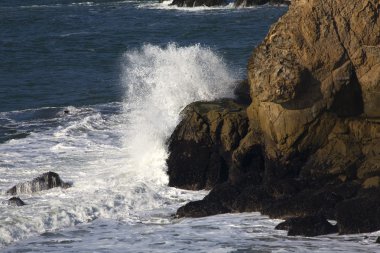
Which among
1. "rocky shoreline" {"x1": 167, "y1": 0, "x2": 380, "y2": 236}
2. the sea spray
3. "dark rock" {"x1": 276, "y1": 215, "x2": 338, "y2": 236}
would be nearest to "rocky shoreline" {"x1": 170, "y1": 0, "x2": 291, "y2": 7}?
the sea spray

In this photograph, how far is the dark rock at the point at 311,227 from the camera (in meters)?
14.3

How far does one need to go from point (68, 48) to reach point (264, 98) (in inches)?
873

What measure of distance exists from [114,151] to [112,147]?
1.27ft

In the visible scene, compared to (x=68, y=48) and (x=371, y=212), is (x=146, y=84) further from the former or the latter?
(x=68, y=48)

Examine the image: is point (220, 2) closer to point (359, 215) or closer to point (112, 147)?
point (112, 147)

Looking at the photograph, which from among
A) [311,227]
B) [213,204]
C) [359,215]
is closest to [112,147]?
[213,204]

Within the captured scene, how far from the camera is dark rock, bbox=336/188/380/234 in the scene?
14.2m

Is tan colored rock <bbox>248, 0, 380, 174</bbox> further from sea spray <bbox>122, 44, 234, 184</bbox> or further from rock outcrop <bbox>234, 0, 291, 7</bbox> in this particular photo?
rock outcrop <bbox>234, 0, 291, 7</bbox>

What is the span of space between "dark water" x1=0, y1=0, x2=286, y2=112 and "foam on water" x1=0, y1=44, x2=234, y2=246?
347cm

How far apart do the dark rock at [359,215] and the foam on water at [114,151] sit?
9.60ft

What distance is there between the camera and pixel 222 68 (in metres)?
20.7

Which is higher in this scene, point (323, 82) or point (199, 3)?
point (323, 82)

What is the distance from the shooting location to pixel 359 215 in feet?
46.8

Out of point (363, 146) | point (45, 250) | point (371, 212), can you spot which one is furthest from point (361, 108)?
point (45, 250)
